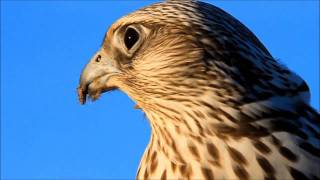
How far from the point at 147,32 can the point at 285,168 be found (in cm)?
146

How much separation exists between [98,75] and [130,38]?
35 centimetres

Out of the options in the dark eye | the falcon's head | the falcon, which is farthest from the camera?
the dark eye

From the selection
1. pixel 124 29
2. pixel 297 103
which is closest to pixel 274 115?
pixel 297 103

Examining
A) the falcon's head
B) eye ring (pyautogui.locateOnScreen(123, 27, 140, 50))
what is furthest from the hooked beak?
eye ring (pyautogui.locateOnScreen(123, 27, 140, 50))

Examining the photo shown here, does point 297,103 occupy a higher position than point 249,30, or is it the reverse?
point 249,30

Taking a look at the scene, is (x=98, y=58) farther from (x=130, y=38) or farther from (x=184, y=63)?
(x=184, y=63)

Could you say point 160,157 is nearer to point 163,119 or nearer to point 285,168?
point 163,119

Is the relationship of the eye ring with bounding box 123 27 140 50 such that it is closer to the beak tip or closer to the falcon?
the falcon

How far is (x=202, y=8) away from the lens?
17.0 ft

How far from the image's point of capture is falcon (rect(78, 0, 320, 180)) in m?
4.40

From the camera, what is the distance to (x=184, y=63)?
16.1ft

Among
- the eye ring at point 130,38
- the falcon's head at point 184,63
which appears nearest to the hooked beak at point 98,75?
the falcon's head at point 184,63

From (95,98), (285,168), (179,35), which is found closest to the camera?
(285,168)

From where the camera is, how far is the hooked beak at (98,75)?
5.25m
